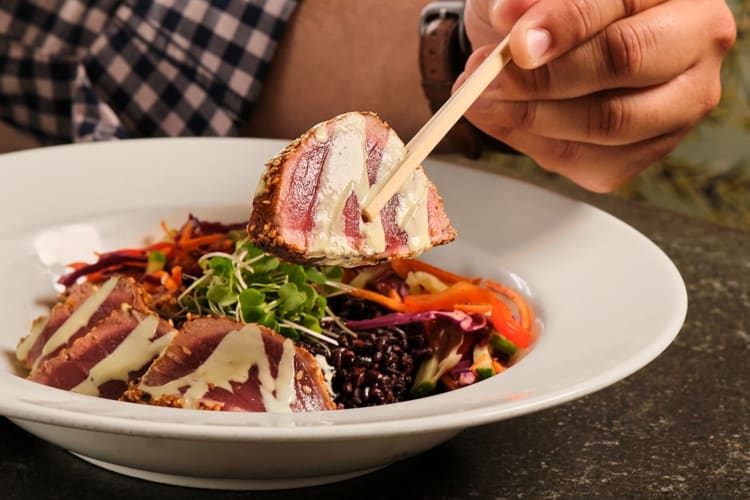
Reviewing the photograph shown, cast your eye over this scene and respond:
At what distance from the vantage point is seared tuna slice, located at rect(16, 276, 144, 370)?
178 centimetres

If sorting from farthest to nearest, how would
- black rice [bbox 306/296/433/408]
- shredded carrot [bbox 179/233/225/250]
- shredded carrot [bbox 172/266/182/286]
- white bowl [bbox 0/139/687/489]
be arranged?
shredded carrot [bbox 179/233/225/250]
shredded carrot [bbox 172/266/182/286]
black rice [bbox 306/296/433/408]
white bowl [bbox 0/139/687/489]

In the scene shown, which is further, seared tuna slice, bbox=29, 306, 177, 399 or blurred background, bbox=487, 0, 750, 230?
blurred background, bbox=487, 0, 750, 230

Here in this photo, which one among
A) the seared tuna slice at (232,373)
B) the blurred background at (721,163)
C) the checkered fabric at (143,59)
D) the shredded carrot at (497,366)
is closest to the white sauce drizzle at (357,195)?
the seared tuna slice at (232,373)

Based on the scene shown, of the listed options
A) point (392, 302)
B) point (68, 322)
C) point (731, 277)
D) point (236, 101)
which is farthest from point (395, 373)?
point (236, 101)

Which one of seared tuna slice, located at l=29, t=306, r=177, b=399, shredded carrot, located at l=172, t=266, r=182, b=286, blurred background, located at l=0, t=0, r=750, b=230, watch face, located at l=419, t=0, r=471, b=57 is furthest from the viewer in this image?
blurred background, located at l=0, t=0, r=750, b=230

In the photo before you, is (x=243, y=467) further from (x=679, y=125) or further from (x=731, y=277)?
(x=731, y=277)

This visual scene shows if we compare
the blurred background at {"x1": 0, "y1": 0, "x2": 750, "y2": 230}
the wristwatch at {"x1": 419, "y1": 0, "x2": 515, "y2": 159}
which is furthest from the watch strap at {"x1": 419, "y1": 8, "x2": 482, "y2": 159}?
the blurred background at {"x1": 0, "y1": 0, "x2": 750, "y2": 230}

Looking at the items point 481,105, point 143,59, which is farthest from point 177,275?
point 143,59

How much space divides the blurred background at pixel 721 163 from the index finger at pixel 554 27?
2.28 metres

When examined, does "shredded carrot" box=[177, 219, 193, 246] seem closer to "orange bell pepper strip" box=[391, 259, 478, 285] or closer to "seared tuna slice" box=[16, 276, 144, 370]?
"seared tuna slice" box=[16, 276, 144, 370]

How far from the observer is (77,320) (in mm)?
1820

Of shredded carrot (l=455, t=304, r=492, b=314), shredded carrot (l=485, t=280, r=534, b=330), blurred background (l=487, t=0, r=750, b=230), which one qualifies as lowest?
blurred background (l=487, t=0, r=750, b=230)

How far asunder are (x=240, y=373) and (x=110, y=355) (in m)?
0.28

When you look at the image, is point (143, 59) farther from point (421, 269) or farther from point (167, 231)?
point (421, 269)
